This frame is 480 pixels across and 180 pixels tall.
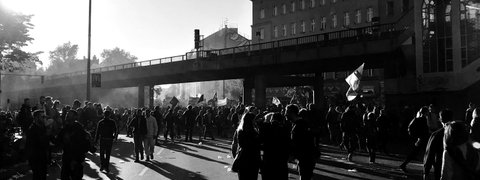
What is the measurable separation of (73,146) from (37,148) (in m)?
0.94

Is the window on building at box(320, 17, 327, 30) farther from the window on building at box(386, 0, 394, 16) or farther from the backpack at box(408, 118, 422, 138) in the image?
the backpack at box(408, 118, 422, 138)

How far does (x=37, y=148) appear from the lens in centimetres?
928

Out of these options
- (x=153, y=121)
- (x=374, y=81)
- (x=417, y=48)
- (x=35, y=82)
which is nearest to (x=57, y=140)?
(x=153, y=121)

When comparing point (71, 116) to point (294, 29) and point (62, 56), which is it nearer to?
point (294, 29)

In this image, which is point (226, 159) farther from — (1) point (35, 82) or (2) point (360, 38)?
(1) point (35, 82)

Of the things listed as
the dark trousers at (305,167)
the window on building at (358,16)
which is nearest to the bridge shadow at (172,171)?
the dark trousers at (305,167)

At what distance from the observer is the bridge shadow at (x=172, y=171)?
11320 millimetres

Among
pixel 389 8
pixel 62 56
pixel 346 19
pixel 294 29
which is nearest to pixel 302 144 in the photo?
pixel 389 8

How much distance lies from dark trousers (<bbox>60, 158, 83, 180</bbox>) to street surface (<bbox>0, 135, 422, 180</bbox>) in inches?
90.5

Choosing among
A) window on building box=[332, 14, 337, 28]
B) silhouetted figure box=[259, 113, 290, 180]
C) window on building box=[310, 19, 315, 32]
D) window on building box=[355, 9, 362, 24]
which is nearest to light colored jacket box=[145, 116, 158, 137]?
silhouetted figure box=[259, 113, 290, 180]

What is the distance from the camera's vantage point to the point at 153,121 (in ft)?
51.0

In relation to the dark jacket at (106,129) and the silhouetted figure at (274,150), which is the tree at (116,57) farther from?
the silhouetted figure at (274,150)

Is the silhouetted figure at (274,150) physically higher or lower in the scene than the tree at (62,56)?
lower

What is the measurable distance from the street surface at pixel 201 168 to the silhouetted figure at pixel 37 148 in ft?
7.30
